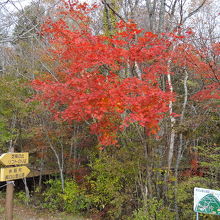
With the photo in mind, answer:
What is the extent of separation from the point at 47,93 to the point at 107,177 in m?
3.80

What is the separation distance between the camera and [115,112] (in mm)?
7012

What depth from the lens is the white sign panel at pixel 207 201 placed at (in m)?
4.28

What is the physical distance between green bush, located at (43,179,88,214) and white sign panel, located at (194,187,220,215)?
566 cm

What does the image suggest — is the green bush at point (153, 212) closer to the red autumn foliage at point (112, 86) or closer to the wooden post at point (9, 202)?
the red autumn foliage at point (112, 86)

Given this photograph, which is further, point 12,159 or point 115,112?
point 115,112

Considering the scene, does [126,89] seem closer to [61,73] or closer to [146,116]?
[146,116]

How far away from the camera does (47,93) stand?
7.36 metres

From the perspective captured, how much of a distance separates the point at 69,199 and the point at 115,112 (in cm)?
461

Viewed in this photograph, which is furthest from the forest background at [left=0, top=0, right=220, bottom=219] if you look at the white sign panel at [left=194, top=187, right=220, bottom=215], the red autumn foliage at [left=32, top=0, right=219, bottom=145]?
the white sign panel at [left=194, top=187, right=220, bottom=215]

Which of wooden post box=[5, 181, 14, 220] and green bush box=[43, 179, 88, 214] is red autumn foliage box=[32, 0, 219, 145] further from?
green bush box=[43, 179, 88, 214]

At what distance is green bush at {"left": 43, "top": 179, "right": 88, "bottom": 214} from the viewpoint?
920 centimetres

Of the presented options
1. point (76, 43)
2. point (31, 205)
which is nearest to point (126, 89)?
point (76, 43)

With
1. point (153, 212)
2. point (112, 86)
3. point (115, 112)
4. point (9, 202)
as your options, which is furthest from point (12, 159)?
point (153, 212)

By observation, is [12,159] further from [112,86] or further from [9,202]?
[112,86]
